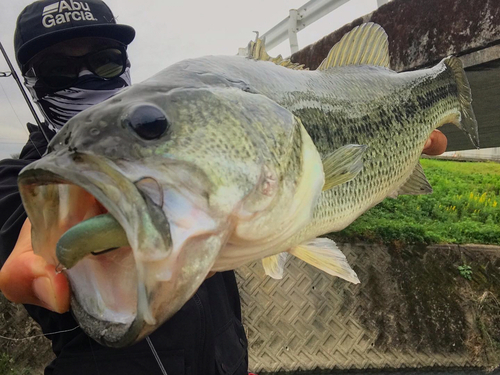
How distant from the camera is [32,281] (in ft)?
3.30

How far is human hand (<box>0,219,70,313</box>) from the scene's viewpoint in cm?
94

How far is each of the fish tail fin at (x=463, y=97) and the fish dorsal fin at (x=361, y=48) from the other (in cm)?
57

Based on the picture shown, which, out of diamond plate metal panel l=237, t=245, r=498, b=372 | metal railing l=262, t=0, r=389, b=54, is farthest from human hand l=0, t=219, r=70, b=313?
metal railing l=262, t=0, r=389, b=54

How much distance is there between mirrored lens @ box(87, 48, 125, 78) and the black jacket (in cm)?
41

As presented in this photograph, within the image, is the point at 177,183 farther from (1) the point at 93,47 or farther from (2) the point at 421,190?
(2) the point at 421,190

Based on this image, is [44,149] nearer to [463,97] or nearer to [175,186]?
[175,186]

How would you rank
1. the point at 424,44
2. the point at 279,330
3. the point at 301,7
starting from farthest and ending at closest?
the point at 301,7 → the point at 279,330 → the point at 424,44

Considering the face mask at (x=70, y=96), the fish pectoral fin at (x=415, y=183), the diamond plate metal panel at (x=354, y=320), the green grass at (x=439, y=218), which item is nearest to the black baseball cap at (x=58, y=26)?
the face mask at (x=70, y=96)

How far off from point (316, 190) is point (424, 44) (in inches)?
112

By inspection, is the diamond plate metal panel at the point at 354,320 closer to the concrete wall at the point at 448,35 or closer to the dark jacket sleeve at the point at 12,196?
the concrete wall at the point at 448,35

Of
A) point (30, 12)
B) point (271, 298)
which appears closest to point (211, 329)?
point (30, 12)

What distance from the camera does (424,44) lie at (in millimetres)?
3391

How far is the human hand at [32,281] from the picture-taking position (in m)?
0.94

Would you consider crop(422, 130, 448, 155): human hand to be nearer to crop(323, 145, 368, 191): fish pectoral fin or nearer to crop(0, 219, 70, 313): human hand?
crop(323, 145, 368, 191): fish pectoral fin
